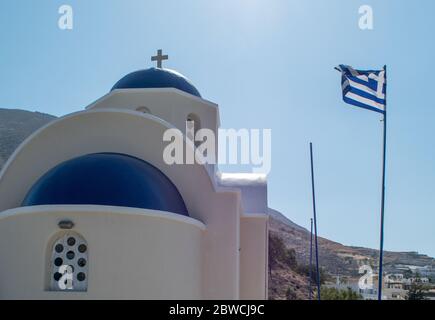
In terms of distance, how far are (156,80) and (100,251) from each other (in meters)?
6.85

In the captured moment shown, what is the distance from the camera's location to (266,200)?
1388 cm

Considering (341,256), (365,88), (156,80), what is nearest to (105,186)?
(156,80)

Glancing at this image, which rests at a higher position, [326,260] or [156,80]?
[156,80]

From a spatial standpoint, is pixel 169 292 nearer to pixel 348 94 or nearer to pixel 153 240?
pixel 153 240

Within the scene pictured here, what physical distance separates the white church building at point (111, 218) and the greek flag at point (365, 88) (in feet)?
11.6

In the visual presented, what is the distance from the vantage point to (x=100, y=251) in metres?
8.69

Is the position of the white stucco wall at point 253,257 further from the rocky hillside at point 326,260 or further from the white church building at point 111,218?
the rocky hillside at point 326,260

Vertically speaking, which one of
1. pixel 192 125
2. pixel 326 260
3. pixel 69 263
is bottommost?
pixel 326 260

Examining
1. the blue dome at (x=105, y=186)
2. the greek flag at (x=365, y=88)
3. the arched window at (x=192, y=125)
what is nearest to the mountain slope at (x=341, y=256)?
the arched window at (x=192, y=125)

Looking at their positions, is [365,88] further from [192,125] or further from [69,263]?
[69,263]

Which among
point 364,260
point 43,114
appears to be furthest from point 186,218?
point 43,114

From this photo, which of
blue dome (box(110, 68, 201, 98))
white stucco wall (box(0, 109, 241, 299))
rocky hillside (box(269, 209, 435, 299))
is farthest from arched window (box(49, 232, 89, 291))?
rocky hillside (box(269, 209, 435, 299))

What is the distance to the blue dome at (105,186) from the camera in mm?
8977
